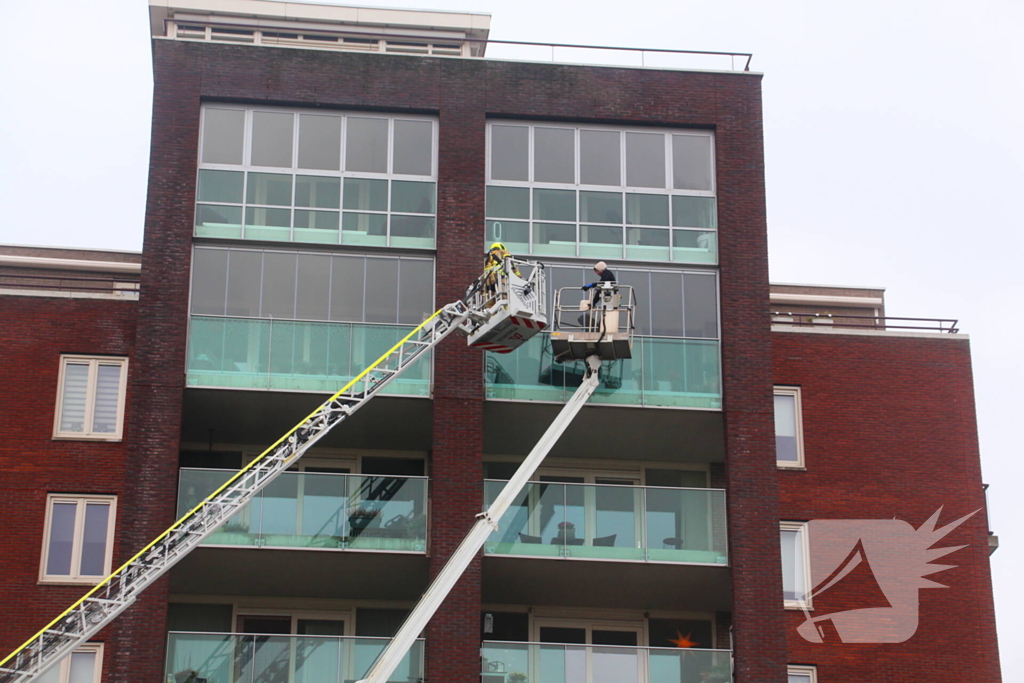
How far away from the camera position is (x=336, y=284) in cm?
2864

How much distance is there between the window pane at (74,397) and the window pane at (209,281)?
117 inches

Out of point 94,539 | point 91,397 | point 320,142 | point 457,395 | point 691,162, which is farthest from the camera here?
point 691,162

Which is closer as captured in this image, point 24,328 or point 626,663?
point 626,663

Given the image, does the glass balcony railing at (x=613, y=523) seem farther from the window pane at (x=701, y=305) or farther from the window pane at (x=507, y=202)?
the window pane at (x=507, y=202)

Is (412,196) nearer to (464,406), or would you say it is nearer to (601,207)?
(601,207)

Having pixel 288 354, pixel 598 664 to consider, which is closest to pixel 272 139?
pixel 288 354

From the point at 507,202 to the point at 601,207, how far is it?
195cm

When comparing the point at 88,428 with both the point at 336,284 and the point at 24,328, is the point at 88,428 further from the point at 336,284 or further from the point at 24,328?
the point at 336,284

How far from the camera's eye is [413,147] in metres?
29.7

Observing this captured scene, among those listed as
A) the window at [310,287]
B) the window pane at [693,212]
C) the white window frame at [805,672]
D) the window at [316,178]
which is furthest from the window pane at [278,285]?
the white window frame at [805,672]

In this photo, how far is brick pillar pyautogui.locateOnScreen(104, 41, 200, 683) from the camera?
26.0 m

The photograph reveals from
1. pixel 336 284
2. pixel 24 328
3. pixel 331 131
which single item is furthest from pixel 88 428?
pixel 331 131

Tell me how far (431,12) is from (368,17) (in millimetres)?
2017

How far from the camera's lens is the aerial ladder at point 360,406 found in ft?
75.7
